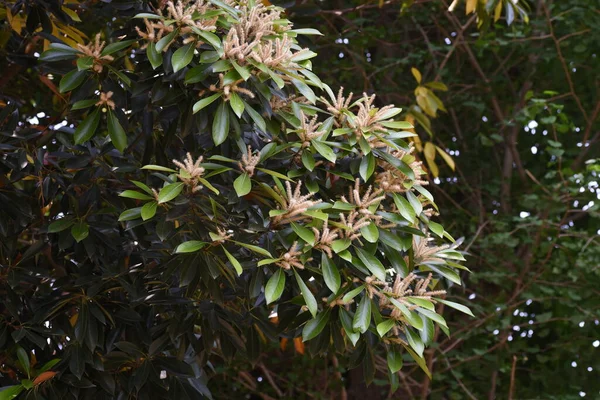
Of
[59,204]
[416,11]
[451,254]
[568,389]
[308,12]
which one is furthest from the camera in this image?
[416,11]

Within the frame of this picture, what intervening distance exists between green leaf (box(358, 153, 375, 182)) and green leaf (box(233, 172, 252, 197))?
24cm

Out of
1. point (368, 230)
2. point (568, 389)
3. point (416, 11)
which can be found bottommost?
point (568, 389)

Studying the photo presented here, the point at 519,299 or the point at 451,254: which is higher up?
the point at 451,254

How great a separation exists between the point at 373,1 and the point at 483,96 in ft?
2.54

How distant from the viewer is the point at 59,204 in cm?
218

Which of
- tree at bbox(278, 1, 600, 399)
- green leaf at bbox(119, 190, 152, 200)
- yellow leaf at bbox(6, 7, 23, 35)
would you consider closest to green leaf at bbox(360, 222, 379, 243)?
green leaf at bbox(119, 190, 152, 200)

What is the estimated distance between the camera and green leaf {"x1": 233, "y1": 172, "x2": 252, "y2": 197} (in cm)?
165

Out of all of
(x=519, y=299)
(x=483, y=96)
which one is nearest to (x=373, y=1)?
(x=483, y=96)

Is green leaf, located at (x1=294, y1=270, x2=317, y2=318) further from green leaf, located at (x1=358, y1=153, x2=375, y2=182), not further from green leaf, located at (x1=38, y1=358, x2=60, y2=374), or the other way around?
green leaf, located at (x1=38, y1=358, x2=60, y2=374)

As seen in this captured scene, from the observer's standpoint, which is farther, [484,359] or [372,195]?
[484,359]

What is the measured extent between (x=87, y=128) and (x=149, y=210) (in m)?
0.28

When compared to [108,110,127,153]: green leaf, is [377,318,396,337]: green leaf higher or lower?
lower

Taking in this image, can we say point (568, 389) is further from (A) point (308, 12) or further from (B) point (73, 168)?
(B) point (73, 168)

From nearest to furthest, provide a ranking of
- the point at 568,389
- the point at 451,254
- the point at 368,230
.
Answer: the point at 368,230
the point at 451,254
the point at 568,389
